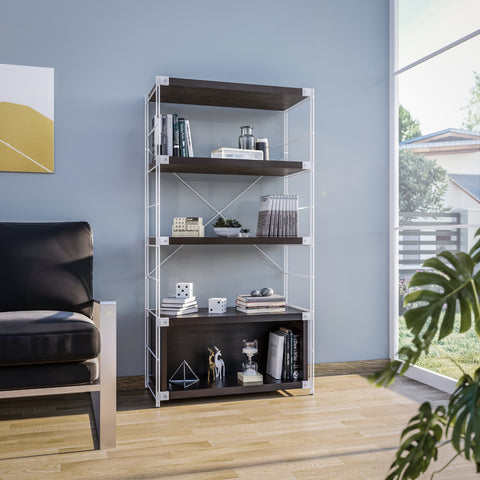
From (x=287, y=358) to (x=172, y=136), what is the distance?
1.41 m

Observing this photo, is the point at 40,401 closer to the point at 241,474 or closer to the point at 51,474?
the point at 51,474

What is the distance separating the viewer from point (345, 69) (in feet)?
12.0

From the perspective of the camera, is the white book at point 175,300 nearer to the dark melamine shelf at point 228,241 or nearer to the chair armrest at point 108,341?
the dark melamine shelf at point 228,241

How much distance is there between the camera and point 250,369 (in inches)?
122

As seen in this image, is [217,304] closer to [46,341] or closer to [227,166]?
[227,166]

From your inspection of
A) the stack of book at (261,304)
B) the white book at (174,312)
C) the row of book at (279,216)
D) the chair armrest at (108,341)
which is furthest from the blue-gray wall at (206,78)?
the chair armrest at (108,341)

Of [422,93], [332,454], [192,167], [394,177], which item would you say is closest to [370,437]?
[332,454]

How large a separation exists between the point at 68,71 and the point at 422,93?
217 cm

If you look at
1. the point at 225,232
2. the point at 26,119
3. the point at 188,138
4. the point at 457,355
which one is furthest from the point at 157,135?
the point at 457,355

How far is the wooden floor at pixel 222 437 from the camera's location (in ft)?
6.72

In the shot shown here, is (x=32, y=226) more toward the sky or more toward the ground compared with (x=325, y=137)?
more toward the ground

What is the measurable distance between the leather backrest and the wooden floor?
1.84ft

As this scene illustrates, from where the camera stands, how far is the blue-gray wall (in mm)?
3125

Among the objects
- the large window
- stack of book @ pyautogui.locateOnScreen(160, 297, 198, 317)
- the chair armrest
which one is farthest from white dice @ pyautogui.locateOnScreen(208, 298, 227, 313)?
the large window
